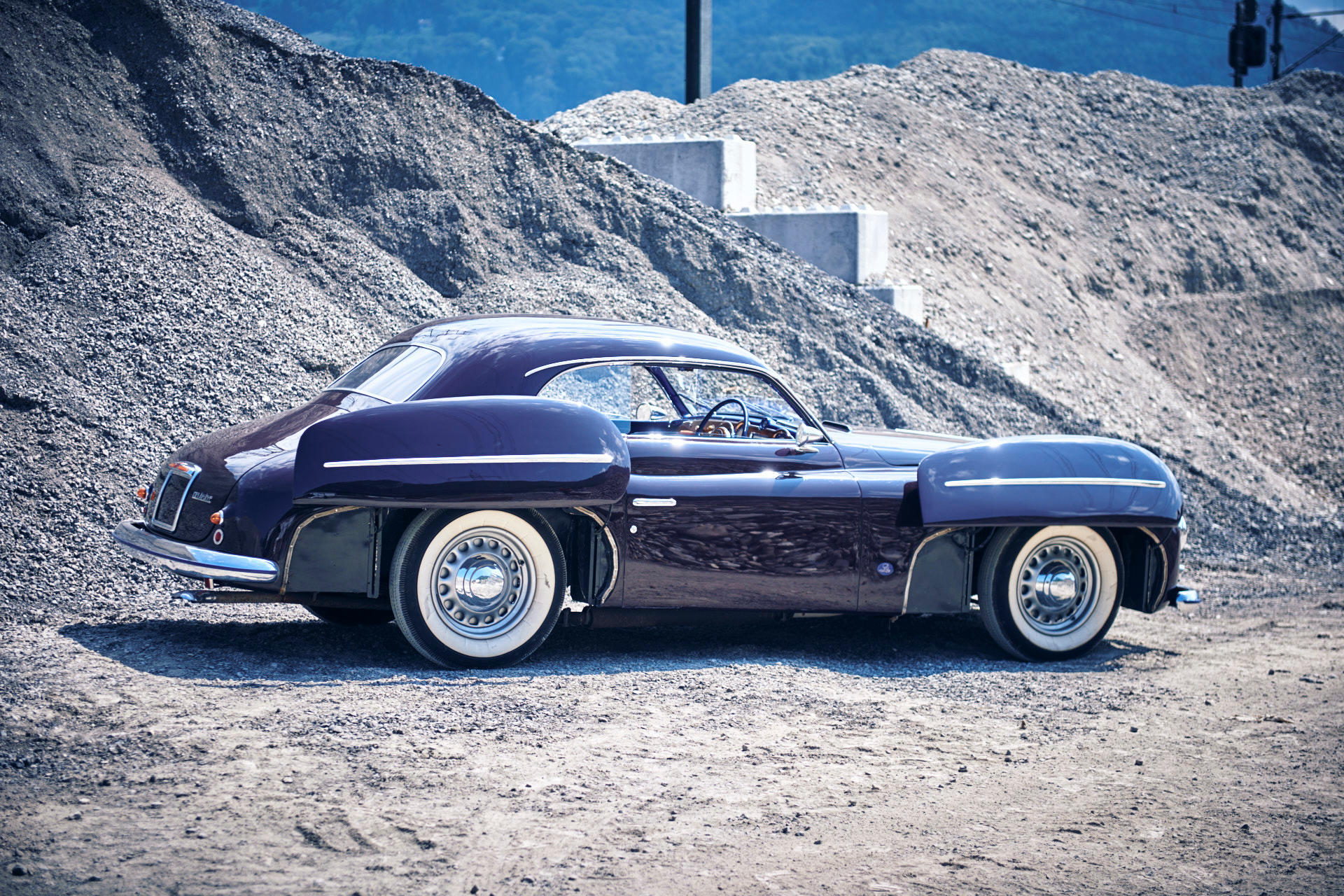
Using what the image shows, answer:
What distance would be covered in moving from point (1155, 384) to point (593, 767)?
17.0 meters

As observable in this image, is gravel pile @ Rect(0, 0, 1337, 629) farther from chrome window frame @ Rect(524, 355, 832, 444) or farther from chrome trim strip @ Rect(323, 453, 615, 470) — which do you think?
chrome window frame @ Rect(524, 355, 832, 444)

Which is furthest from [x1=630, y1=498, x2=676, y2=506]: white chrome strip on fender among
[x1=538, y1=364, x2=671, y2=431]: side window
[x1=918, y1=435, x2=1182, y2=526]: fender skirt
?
[x1=918, y1=435, x2=1182, y2=526]: fender skirt

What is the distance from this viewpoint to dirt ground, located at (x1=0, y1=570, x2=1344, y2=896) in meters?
3.91

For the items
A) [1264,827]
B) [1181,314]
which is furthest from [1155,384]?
[1264,827]

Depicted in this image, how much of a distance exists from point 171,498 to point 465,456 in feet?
4.99

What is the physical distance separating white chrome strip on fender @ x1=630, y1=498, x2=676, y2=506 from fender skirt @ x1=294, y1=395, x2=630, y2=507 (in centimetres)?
15

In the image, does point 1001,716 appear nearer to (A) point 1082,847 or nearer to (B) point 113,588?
(A) point 1082,847

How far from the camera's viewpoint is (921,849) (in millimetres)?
4188

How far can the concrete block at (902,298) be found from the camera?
16922 millimetres

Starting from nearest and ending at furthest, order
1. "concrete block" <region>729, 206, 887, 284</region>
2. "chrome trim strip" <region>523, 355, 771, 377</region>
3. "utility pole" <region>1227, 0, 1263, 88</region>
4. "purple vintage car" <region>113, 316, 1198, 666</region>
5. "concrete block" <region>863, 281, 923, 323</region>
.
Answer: "purple vintage car" <region>113, 316, 1198, 666</region> < "chrome trim strip" <region>523, 355, 771, 377</region> < "concrete block" <region>863, 281, 923, 323</region> < "concrete block" <region>729, 206, 887, 284</region> < "utility pole" <region>1227, 0, 1263, 88</region>

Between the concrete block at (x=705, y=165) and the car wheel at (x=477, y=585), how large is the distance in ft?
40.2

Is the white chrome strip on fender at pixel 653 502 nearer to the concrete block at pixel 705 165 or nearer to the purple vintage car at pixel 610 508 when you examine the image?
the purple vintage car at pixel 610 508

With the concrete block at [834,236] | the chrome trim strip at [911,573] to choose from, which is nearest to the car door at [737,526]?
the chrome trim strip at [911,573]

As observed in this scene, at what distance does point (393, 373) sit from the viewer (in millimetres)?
6648
